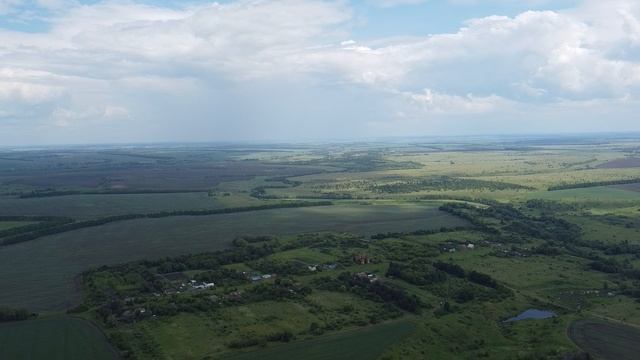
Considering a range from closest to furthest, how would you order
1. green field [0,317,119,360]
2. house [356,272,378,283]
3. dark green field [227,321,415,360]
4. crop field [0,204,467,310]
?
green field [0,317,119,360], dark green field [227,321,415,360], house [356,272,378,283], crop field [0,204,467,310]

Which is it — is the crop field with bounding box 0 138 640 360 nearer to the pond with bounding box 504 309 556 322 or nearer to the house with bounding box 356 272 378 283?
the house with bounding box 356 272 378 283

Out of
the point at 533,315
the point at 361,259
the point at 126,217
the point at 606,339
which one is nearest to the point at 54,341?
the point at 361,259

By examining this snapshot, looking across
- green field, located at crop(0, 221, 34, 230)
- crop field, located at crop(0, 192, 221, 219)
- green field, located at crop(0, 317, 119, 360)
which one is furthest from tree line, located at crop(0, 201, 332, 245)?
green field, located at crop(0, 317, 119, 360)

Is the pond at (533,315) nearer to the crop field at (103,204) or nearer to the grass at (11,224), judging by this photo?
the crop field at (103,204)

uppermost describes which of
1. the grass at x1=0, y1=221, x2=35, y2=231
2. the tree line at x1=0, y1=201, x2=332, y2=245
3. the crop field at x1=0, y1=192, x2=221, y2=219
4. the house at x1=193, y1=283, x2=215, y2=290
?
the crop field at x1=0, y1=192, x2=221, y2=219

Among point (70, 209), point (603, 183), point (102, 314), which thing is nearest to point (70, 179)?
point (70, 209)

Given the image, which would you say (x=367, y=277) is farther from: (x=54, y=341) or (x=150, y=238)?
(x=150, y=238)
